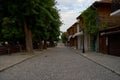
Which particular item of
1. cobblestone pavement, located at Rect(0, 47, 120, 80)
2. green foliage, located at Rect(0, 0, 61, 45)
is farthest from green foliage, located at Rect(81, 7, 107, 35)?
cobblestone pavement, located at Rect(0, 47, 120, 80)

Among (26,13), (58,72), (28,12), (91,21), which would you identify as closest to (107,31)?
(91,21)

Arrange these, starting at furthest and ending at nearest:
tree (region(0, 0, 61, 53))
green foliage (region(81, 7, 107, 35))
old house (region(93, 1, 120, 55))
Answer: green foliage (region(81, 7, 107, 35)) → tree (region(0, 0, 61, 53)) → old house (region(93, 1, 120, 55))

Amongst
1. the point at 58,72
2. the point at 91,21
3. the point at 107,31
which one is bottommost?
the point at 58,72

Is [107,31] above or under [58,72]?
above

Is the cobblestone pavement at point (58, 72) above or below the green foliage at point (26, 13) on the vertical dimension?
below

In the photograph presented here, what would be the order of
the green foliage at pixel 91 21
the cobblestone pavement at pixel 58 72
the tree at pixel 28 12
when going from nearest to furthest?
1. the cobblestone pavement at pixel 58 72
2. the tree at pixel 28 12
3. the green foliage at pixel 91 21

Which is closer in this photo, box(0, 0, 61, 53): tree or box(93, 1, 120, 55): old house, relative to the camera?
box(93, 1, 120, 55): old house

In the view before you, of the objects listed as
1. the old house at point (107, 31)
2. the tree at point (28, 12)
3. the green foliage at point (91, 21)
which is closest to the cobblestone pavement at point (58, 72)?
the old house at point (107, 31)

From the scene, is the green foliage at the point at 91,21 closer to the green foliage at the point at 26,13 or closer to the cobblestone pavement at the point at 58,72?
the green foliage at the point at 26,13

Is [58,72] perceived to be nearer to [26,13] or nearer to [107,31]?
[26,13]

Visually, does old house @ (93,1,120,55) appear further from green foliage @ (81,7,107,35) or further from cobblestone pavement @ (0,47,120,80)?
cobblestone pavement @ (0,47,120,80)

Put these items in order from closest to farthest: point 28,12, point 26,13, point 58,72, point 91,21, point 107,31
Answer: point 58,72 < point 28,12 < point 26,13 < point 107,31 < point 91,21

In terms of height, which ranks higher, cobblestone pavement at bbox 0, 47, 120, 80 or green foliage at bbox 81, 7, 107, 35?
green foliage at bbox 81, 7, 107, 35

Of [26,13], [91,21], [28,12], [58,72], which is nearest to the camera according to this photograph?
[58,72]
